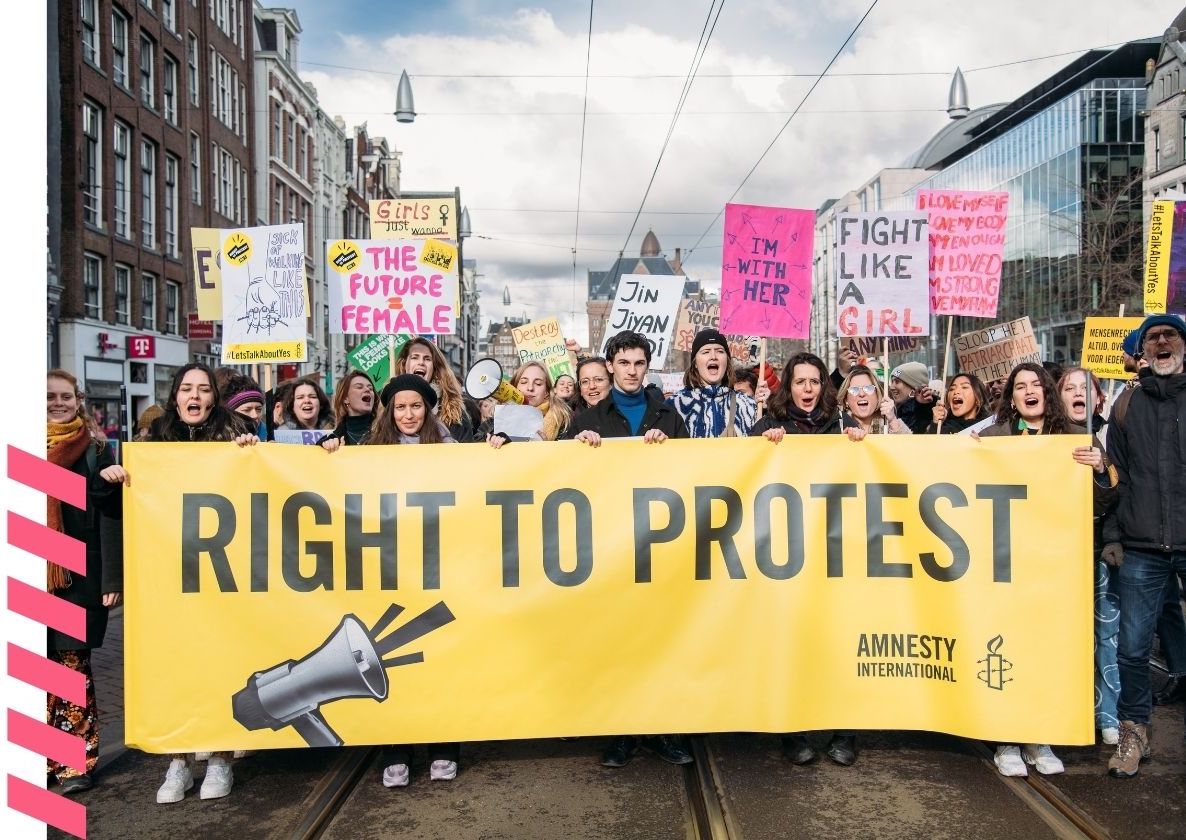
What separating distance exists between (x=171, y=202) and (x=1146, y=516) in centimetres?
3328

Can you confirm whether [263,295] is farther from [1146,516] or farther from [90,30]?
[90,30]

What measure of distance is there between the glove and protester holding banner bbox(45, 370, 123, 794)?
4572 mm

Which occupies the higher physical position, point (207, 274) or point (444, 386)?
point (207, 274)

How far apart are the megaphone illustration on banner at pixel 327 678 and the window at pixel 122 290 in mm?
26705

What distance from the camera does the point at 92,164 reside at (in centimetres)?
2716

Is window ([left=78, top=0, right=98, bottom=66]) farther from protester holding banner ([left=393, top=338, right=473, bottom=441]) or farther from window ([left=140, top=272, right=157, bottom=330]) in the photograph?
protester holding banner ([left=393, top=338, right=473, bottom=441])

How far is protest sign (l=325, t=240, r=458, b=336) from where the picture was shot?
9047 mm

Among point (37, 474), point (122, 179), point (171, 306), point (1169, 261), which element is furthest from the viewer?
point (171, 306)

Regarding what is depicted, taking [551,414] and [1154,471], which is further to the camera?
[551,414]

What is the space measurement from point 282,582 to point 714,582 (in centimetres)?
195

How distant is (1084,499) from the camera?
4559 millimetres

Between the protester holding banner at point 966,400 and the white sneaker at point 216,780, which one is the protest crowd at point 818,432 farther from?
the protester holding banner at point 966,400

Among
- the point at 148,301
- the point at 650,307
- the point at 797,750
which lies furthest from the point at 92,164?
the point at 797,750

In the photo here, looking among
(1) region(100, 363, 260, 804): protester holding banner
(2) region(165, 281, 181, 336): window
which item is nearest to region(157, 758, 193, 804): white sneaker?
(1) region(100, 363, 260, 804): protester holding banner
